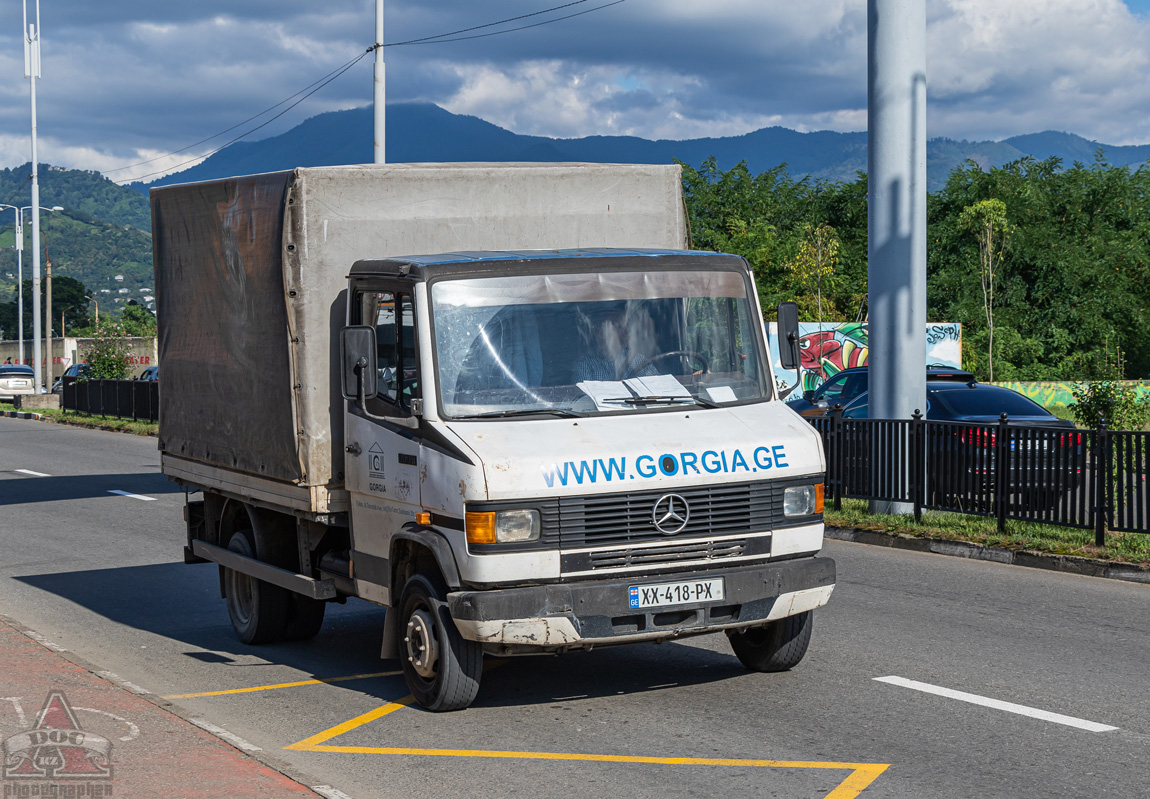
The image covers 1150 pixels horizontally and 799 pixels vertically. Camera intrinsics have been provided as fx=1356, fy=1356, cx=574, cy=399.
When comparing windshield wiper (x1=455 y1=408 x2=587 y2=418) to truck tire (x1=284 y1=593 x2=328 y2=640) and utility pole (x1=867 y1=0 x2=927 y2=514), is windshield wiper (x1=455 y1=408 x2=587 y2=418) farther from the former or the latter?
utility pole (x1=867 y1=0 x2=927 y2=514)

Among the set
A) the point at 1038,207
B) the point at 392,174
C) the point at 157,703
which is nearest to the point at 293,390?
the point at 392,174

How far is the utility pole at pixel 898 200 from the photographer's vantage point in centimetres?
1495

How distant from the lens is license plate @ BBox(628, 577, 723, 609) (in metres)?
6.56

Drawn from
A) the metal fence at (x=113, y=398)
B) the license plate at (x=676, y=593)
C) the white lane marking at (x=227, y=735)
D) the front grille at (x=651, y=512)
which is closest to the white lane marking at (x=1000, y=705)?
the front grille at (x=651, y=512)

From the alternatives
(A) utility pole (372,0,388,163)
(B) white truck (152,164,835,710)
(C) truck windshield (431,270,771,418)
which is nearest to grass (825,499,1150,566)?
(B) white truck (152,164,835,710)

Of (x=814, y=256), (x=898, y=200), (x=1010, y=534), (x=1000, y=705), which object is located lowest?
(x=1000, y=705)

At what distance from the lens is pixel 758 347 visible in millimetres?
7539

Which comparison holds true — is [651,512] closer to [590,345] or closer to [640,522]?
[640,522]

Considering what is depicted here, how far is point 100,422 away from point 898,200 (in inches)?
1158

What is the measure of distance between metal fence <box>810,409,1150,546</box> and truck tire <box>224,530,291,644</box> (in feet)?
23.7

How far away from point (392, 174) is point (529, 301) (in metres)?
1.45

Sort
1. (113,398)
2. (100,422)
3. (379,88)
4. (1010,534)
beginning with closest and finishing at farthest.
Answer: (1010,534), (379,88), (100,422), (113,398)

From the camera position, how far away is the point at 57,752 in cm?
598

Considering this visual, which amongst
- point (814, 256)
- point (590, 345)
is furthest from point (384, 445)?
point (814, 256)
